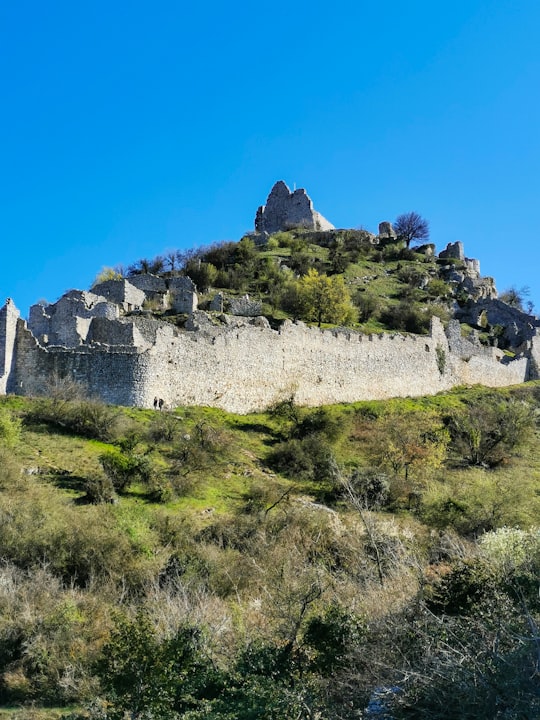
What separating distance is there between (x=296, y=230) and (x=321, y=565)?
6153 centimetres

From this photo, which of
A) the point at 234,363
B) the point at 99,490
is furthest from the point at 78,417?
the point at 234,363

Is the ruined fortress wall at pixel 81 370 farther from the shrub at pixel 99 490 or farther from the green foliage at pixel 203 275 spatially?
the green foliage at pixel 203 275

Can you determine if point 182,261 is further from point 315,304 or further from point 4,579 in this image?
point 4,579

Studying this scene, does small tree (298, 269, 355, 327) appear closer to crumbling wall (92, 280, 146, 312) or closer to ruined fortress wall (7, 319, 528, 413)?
ruined fortress wall (7, 319, 528, 413)

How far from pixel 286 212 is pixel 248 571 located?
6570 centimetres

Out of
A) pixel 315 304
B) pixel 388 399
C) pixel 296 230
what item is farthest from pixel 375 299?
pixel 296 230

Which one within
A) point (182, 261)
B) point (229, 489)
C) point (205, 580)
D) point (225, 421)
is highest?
point (182, 261)

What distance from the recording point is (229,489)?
20.3 meters

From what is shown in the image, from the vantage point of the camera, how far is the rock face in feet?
248

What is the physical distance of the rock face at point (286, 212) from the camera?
75562 millimetres

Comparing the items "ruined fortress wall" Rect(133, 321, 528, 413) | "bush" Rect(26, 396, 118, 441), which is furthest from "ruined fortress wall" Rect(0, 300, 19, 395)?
"ruined fortress wall" Rect(133, 321, 528, 413)

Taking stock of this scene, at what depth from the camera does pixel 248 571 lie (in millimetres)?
15148

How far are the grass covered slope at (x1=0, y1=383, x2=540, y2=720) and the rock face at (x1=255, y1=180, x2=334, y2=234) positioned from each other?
172 ft

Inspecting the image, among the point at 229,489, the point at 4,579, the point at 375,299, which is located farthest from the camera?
the point at 375,299
